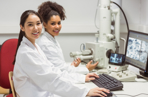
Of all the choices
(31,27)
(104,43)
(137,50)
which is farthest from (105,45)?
(31,27)

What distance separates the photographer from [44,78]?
1.11 metres

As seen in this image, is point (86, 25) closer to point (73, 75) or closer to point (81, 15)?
point (81, 15)

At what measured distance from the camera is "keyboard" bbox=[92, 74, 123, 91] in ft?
4.06

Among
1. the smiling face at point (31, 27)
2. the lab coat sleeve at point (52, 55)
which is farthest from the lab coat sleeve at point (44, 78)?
the lab coat sleeve at point (52, 55)

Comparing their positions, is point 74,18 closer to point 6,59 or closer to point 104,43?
point 104,43

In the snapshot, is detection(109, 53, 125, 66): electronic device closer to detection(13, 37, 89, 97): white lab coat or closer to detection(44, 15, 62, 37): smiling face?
detection(44, 15, 62, 37): smiling face

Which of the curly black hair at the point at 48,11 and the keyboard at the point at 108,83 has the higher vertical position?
the curly black hair at the point at 48,11

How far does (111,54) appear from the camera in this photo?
1.81m

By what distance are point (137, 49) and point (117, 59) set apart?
0.81 feet

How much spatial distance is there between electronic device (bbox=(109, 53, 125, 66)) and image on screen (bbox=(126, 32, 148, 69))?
0.16ft

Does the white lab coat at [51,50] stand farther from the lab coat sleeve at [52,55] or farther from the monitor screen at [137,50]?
the monitor screen at [137,50]

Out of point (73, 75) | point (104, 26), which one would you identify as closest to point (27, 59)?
point (73, 75)

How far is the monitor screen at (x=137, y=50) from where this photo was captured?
1.48 meters

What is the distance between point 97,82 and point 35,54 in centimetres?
54
